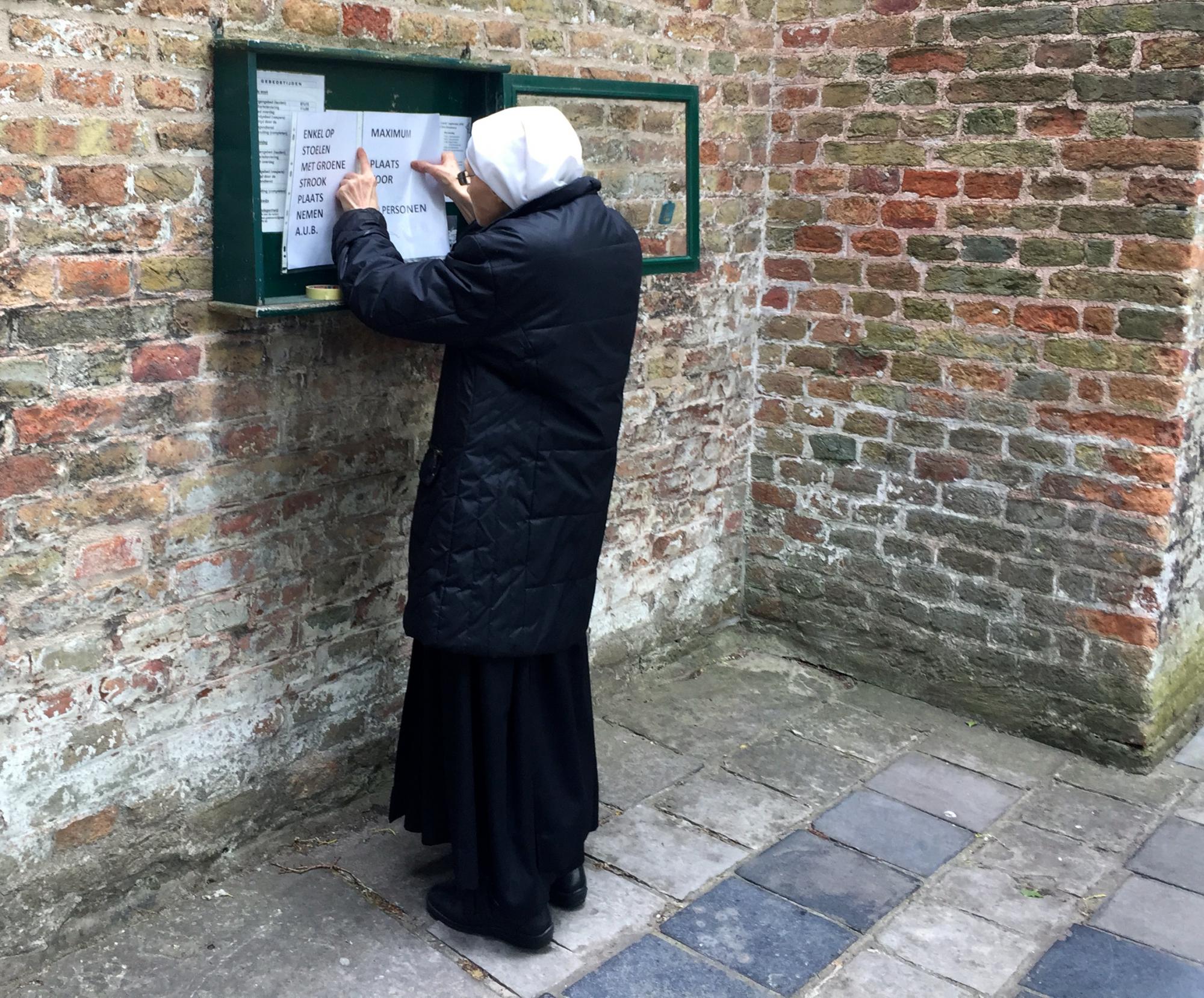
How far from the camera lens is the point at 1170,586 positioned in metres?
3.92

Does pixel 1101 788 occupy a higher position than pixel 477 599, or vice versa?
pixel 477 599

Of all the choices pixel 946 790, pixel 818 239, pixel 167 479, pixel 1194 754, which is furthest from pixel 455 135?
pixel 1194 754

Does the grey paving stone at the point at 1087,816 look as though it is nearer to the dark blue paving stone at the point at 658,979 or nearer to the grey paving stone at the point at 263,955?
the dark blue paving stone at the point at 658,979

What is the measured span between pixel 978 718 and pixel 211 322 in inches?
111

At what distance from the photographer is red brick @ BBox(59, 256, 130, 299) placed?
102 inches

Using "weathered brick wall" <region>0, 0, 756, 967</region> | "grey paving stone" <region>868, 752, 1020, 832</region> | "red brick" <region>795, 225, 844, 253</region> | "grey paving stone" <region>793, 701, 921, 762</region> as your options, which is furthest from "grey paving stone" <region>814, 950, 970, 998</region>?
"red brick" <region>795, 225, 844, 253</region>

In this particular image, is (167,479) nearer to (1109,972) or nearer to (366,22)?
(366,22)

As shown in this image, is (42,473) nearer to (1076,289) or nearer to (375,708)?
(375,708)

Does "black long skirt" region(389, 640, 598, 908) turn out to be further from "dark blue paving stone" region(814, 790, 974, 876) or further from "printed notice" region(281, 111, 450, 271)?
"printed notice" region(281, 111, 450, 271)

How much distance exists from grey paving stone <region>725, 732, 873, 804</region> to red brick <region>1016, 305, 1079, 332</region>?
147cm

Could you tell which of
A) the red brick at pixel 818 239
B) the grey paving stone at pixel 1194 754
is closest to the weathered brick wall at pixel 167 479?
the red brick at pixel 818 239

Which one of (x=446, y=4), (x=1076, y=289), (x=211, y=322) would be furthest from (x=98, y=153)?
(x=1076, y=289)

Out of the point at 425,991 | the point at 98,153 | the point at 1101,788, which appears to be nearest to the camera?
the point at 98,153

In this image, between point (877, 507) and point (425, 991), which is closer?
point (425, 991)
